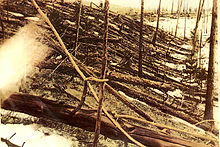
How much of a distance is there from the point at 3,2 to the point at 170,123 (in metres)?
1.70

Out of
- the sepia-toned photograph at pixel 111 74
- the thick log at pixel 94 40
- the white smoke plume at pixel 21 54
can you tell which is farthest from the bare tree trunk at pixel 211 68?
the white smoke plume at pixel 21 54

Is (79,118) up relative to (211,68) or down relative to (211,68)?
down

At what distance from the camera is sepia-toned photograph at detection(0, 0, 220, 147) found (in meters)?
1.29

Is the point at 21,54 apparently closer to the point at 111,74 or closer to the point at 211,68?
the point at 111,74

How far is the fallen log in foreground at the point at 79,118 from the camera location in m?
1.25

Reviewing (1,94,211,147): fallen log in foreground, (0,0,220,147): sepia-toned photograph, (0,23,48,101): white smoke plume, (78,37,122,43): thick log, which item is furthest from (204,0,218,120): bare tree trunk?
(0,23,48,101): white smoke plume

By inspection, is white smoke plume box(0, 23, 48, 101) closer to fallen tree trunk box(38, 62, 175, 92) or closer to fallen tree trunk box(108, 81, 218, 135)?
fallen tree trunk box(38, 62, 175, 92)

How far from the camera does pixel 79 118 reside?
1.38 meters

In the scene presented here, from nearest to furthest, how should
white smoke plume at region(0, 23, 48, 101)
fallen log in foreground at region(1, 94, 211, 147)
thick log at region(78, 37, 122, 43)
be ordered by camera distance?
fallen log in foreground at region(1, 94, 211, 147)
thick log at region(78, 37, 122, 43)
white smoke plume at region(0, 23, 48, 101)

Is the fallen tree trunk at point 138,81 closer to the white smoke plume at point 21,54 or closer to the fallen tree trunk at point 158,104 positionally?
the fallen tree trunk at point 158,104

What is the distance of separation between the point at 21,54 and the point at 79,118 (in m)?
0.78

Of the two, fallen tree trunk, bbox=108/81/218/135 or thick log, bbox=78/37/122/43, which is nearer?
fallen tree trunk, bbox=108/81/218/135

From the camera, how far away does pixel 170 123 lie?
52.2 inches

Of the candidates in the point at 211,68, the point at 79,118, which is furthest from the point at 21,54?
the point at 211,68
